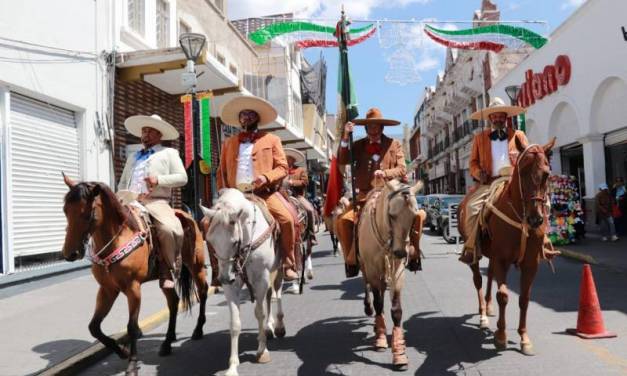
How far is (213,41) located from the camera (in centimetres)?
1905

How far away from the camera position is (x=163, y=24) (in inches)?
616

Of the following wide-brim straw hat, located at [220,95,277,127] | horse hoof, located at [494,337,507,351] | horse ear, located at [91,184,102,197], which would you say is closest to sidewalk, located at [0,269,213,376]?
horse ear, located at [91,184,102,197]

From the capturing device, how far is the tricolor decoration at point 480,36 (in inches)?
719

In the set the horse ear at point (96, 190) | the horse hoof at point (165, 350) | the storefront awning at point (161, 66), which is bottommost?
the horse hoof at point (165, 350)

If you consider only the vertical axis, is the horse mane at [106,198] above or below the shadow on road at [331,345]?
above

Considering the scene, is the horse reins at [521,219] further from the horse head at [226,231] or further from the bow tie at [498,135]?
the horse head at [226,231]

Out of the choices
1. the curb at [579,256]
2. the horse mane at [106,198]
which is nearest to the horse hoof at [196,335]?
the horse mane at [106,198]

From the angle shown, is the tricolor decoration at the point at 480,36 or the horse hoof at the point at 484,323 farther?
the tricolor decoration at the point at 480,36

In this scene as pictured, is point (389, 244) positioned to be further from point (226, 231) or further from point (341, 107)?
point (341, 107)

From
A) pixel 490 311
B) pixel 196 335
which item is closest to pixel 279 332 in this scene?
pixel 196 335

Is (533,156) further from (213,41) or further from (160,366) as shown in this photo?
(213,41)

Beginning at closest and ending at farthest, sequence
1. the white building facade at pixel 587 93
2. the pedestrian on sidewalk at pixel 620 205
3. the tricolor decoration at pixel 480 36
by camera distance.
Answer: the pedestrian on sidewalk at pixel 620 205 → the white building facade at pixel 587 93 → the tricolor decoration at pixel 480 36

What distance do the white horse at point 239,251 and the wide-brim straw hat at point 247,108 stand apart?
1492mm

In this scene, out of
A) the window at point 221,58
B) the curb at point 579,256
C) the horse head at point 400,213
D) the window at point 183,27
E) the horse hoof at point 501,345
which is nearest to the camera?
Answer: the horse head at point 400,213
